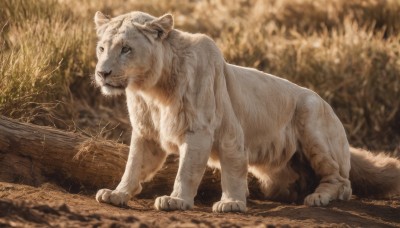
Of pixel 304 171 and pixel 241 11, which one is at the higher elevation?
pixel 241 11

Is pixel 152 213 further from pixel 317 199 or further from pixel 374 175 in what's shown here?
pixel 374 175

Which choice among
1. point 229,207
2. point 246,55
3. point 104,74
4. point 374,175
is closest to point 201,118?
point 229,207

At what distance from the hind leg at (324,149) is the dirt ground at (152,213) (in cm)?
22

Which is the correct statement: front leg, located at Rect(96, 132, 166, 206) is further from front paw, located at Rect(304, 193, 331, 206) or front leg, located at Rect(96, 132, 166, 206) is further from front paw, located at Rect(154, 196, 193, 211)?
front paw, located at Rect(304, 193, 331, 206)

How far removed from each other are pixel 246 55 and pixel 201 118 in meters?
5.80

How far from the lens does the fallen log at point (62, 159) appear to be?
7398mm

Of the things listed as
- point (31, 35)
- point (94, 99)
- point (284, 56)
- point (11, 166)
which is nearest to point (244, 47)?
point (284, 56)

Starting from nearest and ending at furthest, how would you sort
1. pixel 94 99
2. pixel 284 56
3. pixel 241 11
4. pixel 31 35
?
pixel 31 35, pixel 94 99, pixel 284 56, pixel 241 11

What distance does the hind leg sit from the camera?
25.7 ft

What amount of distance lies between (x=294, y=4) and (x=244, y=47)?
3219mm

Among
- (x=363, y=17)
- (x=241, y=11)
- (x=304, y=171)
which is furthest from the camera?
(x=241, y=11)

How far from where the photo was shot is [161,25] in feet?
21.8

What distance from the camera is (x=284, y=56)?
486 inches

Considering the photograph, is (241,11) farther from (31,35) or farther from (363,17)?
(31,35)
